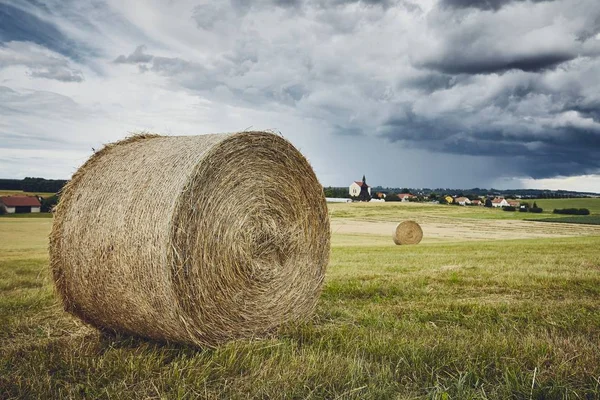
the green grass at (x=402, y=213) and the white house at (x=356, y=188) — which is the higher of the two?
the white house at (x=356, y=188)

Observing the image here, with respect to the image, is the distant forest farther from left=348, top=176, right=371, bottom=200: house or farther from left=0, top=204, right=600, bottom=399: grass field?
left=348, top=176, right=371, bottom=200: house

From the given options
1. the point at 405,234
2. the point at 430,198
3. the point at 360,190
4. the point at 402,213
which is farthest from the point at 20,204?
the point at 360,190

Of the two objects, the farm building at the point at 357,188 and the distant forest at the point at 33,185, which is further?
the farm building at the point at 357,188

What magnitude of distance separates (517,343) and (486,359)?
609 mm

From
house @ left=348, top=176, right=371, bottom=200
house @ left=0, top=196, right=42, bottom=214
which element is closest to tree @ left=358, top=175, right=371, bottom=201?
house @ left=348, top=176, right=371, bottom=200

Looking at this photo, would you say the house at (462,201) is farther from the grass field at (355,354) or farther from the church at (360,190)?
the grass field at (355,354)

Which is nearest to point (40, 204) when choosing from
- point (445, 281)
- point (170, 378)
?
point (445, 281)

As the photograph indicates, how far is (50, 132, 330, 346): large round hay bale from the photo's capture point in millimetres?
4809

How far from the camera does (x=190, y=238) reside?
197 inches

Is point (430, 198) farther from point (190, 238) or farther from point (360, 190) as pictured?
point (190, 238)

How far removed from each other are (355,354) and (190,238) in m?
1.99

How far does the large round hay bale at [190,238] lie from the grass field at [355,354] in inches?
13.6

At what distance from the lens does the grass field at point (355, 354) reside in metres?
3.54

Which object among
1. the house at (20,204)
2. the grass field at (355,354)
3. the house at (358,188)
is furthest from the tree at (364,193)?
the grass field at (355,354)
